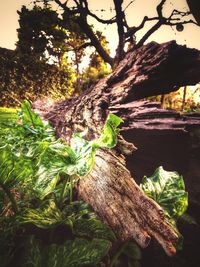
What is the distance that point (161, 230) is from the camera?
109 centimetres

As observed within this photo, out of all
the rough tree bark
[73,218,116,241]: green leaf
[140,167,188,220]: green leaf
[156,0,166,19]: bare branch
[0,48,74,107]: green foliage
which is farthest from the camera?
[156,0,166,19]: bare branch

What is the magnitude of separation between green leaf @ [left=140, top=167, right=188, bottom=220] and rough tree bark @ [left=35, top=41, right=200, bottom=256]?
0.38 m

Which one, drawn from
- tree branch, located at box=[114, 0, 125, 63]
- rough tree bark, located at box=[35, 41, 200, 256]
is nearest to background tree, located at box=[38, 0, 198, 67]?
tree branch, located at box=[114, 0, 125, 63]

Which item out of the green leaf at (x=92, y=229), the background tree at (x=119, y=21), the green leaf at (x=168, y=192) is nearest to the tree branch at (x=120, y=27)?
the background tree at (x=119, y=21)

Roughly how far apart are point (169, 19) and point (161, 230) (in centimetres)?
1330

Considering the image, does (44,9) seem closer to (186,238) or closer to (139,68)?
(139,68)

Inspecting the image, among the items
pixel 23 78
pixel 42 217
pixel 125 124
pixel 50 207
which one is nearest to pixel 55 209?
pixel 50 207

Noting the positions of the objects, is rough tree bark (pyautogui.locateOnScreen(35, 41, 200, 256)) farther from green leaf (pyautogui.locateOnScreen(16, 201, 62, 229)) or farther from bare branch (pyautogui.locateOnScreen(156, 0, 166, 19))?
bare branch (pyautogui.locateOnScreen(156, 0, 166, 19))

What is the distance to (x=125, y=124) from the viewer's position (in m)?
2.42

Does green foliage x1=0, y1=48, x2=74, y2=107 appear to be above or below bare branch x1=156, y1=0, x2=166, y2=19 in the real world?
below

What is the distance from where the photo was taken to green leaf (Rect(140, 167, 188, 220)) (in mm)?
1606

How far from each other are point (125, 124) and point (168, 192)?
93 centimetres

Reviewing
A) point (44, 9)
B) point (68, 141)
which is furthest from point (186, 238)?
point (44, 9)

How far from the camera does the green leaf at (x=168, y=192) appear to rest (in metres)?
1.61
